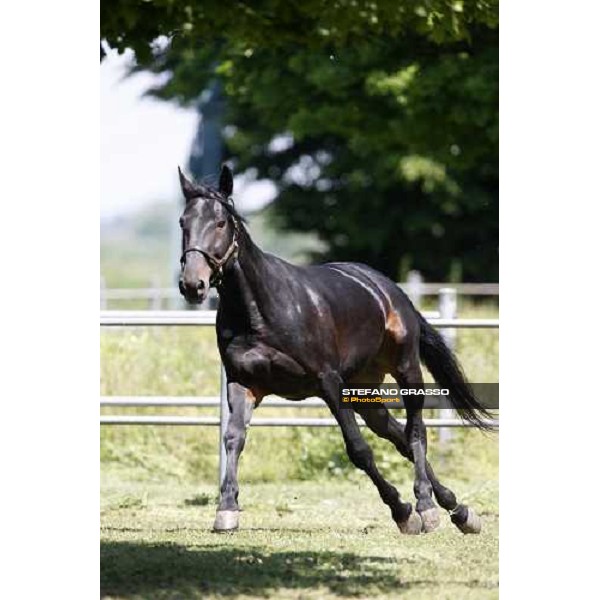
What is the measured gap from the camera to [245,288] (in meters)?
6.66

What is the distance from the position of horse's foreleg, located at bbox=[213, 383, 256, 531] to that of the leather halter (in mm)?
547

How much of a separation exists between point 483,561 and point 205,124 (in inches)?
238

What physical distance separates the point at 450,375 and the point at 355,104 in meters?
7.01

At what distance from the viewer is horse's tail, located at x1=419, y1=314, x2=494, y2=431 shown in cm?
752

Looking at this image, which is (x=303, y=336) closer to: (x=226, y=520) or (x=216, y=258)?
(x=216, y=258)

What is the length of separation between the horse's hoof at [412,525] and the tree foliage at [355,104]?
8.02 ft

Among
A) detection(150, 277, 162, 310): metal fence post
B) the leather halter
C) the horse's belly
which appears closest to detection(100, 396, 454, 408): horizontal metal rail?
the horse's belly

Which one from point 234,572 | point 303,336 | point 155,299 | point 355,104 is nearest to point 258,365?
point 303,336

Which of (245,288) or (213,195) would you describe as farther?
(245,288)

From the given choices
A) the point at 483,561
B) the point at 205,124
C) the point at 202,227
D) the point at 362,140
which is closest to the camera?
the point at 202,227
